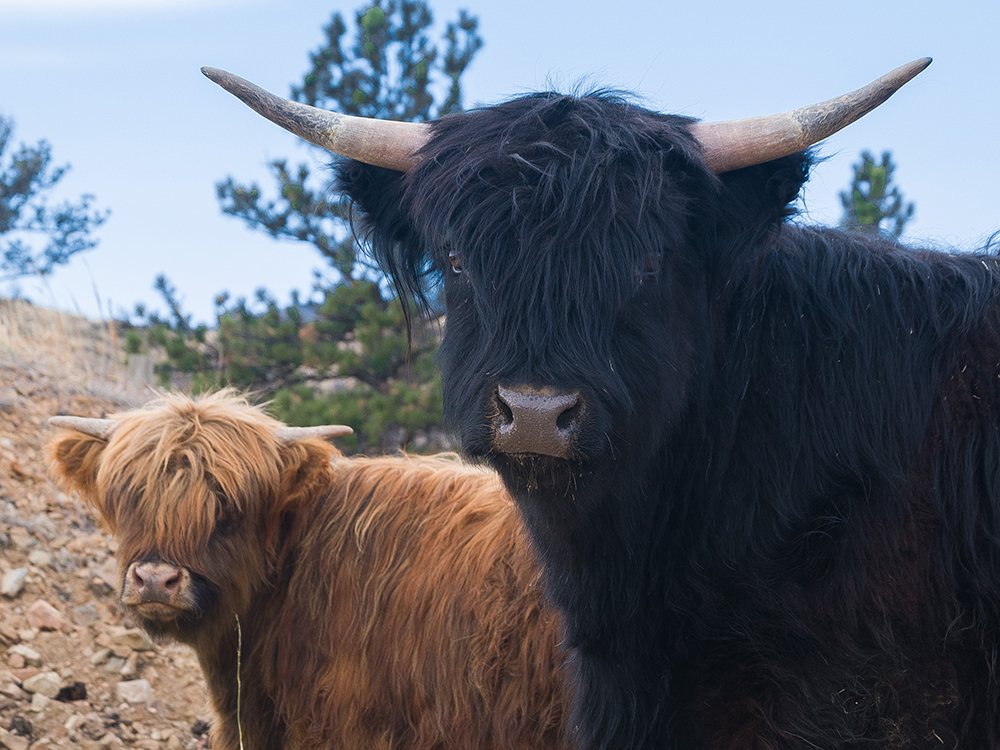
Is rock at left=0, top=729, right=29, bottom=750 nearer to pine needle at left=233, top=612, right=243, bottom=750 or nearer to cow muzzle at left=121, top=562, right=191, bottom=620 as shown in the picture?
pine needle at left=233, top=612, right=243, bottom=750

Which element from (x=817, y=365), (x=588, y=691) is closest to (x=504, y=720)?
(x=588, y=691)

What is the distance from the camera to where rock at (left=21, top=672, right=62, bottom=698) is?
4.78m

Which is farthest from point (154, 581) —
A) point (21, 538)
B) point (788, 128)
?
point (788, 128)

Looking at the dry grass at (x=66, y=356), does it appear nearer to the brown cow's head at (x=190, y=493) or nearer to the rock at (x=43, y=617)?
the rock at (x=43, y=617)

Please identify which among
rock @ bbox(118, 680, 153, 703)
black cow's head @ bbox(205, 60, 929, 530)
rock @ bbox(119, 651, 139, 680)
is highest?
black cow's head @ bbox(205, 60, 929, 530)

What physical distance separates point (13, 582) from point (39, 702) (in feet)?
3.19

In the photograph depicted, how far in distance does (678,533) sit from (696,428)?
0.31 metres

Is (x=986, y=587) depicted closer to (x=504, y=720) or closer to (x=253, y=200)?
(x=504, y=720)

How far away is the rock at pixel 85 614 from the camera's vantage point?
5.48 metres

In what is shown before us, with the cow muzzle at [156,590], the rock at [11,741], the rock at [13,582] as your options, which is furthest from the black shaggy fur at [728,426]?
the rock at [13,582]

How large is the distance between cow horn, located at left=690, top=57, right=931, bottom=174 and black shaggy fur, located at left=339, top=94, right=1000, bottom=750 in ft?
0.22

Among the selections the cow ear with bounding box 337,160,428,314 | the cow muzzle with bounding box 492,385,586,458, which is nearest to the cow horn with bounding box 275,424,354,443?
the cow ear with bounding box 337,160,428,314

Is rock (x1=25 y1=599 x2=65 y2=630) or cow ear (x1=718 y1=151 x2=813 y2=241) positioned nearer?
cow ear (x1=718 y1=151 x2=813 y2=241)

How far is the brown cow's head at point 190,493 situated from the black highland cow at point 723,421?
1842 mm
